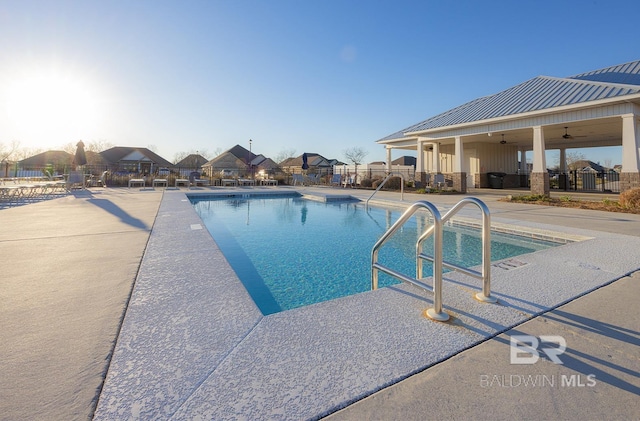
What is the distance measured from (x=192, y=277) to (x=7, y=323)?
4.22 feet

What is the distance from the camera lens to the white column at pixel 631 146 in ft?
30.2

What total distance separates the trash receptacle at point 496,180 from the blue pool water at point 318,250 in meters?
12.7

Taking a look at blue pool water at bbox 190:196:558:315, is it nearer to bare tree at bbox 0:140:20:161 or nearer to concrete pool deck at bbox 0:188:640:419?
concrete pool deck at bbox 0:188:640:419

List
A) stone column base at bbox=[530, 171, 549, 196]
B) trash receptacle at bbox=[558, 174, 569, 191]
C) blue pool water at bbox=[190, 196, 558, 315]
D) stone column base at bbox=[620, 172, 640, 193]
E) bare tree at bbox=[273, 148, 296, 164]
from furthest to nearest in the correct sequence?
1. bare tree at bbox=[273, 148, 296, 164]
2. trash receptacle at bbox=[558, 174, 569, 191]
3. stone column base at bbox=[530, 171, 549, 196]
4. stone column base at bbox=[620, 172, 640, 193]
5. blue pool water at bbox=[190, 196, 558, 315]

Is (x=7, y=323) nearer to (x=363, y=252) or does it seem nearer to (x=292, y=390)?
(x=292, y=390)

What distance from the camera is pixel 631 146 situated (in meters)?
9.23

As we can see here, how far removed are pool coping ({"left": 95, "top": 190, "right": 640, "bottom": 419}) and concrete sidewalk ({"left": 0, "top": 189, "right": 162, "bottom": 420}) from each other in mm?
122

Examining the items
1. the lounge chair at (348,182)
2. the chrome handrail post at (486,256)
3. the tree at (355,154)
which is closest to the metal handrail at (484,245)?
the chrome handrail post at (486,256)

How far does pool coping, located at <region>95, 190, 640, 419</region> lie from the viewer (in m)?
1.35

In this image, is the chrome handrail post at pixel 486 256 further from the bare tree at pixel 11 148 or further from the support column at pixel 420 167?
the bare tree at pixel 11 148

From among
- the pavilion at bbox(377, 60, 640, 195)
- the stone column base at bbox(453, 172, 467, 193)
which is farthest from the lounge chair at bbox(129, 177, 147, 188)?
the stone column base at bbox(453, 172, 467, 193)

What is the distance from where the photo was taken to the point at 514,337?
191 cm

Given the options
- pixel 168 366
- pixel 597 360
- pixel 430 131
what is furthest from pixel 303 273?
pixel 430 131

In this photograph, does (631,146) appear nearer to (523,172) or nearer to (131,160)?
(523,172)
